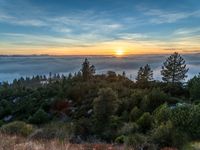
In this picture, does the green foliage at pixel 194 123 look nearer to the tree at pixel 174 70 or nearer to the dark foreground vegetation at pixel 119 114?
the dark foreground vegetation at pixel 119 114

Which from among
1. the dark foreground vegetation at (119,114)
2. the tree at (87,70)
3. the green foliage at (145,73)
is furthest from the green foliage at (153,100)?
the tree at (87,70)

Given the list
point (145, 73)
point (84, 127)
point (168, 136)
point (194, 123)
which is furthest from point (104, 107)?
point (145, 73)

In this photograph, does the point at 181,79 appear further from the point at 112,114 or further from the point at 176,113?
the point at 176,113

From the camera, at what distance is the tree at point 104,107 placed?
116ft

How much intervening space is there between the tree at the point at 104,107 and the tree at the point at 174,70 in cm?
2758

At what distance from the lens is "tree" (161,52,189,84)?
61219mm

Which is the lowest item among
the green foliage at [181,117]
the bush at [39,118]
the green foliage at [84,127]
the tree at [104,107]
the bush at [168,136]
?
the bush at [39,118]

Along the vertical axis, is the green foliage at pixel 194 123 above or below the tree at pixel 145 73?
above

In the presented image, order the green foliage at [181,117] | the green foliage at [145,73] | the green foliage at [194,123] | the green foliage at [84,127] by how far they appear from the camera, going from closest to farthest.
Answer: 1. the green foliage at [194,123]
2. the green foliage at [181,117]
3. the green foliage at [84,127]
4. the green foliage at [145,73]

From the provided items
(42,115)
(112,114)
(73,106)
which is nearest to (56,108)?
(73,106)

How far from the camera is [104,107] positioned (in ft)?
117

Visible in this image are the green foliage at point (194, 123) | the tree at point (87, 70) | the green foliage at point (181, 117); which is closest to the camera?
the green foliage at point (194, 123)

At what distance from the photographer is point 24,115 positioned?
54344mm

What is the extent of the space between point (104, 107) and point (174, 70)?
29.9 meters
